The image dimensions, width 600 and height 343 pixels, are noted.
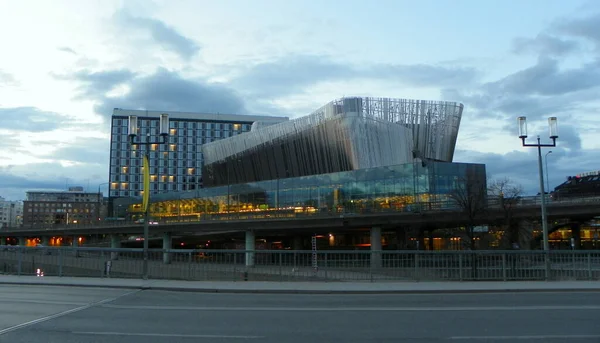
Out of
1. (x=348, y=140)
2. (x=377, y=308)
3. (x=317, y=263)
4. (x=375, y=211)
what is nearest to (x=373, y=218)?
(x=375, y=211)

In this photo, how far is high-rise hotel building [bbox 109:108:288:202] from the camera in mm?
169925

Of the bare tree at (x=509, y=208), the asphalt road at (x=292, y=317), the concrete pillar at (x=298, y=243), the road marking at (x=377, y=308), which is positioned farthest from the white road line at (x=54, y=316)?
the concrete pillar at (x=298, y=243)

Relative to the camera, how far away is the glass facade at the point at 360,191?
62906mm

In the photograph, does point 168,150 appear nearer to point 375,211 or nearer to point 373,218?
point 375,211

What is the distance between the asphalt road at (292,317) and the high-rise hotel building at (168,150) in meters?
151

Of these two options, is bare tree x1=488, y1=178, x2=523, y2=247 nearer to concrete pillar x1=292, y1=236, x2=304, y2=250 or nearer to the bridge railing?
the bridge railing

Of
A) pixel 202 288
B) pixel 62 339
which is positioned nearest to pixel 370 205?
pixel 202 288

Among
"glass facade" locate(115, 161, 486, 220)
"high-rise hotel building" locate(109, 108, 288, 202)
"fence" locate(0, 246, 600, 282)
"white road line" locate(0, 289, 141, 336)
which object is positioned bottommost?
"white road line" locate(0, 289, 141, 336)

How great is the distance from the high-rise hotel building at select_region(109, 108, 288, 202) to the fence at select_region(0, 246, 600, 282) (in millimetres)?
145958

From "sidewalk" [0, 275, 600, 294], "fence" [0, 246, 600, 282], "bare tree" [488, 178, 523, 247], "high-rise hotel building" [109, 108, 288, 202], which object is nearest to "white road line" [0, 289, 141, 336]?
"sidewalk" [0, 275, 600, 294]

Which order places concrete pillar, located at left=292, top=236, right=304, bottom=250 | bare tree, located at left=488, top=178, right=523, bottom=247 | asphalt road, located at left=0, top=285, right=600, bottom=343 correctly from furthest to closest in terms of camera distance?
concrete pillar, located at left=292, top=236, right=304, bottom=250 < bare tree, located at left=488, top=178, right=523, bottom=247 < asphalt road, located at left=0, top=285, right=600, bottom=343

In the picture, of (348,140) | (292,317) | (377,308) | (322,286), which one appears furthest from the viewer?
(348,140)

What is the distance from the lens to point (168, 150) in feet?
573

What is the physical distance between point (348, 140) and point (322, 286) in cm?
5994
